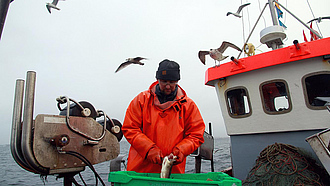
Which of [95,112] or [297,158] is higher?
[95,112]

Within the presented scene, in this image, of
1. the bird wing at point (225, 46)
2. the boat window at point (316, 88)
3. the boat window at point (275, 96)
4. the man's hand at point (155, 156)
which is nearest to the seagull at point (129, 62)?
the bird wing at point (225, 46)

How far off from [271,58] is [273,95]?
81 cm

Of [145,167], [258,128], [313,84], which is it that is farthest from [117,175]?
[313,84]

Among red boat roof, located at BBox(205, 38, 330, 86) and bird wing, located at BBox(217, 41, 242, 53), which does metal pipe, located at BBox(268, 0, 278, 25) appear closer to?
bird wing, located at BBox(217, 41, 242, 53)

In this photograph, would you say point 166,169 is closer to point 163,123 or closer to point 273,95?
point 163,123

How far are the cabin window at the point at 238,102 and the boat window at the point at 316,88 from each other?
3.77ft

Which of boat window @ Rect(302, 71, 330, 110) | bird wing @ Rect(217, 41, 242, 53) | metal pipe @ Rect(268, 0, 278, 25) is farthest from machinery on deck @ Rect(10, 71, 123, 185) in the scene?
metal pipe @ Rect(268, 0, 278, 25)

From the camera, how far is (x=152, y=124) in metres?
2.26

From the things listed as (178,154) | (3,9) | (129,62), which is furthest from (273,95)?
(3,9)

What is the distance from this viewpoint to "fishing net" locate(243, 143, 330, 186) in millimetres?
3021

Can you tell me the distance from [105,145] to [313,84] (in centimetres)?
410

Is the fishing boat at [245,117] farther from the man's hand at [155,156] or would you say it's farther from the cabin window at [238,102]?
the man's hand at [155,156]

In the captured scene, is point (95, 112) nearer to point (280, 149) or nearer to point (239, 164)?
point (280, 149)

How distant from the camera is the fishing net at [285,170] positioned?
3.02m
